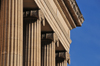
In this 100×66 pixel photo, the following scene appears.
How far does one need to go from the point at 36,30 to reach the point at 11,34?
418 inches

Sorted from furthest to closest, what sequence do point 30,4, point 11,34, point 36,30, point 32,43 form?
point 36,30 → point 32,43 → point 30,4 → point 11,34

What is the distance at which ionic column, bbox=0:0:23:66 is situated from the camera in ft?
168

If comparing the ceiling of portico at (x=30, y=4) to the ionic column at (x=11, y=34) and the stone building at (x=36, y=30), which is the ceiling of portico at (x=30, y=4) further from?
the ionic column at (x=11, y=34)

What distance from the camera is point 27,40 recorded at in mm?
62094

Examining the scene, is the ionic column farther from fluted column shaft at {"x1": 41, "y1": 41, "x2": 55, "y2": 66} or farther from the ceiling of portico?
fluted column shaft at {"x1": 41, "y1": 41, "x2": 55, "y2": 66}

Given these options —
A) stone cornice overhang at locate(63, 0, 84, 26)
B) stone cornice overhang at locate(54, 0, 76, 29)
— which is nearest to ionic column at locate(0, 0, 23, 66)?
stone cornice overhang at locate(54, 0, 76, 29)

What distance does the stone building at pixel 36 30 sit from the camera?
52.1 metres

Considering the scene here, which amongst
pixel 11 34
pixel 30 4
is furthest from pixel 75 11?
pixel 11 34

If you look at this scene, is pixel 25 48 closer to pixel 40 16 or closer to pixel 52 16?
pixel 40 16

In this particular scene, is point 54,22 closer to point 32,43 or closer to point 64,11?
point 64,11

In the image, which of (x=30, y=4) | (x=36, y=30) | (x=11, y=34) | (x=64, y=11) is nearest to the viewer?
(x=11, y=34)

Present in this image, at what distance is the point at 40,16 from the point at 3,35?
11.1 metres

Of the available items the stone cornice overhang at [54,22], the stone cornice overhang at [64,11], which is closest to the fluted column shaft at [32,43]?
the stone cornice overhang at [54,22]

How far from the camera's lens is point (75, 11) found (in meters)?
80.4
